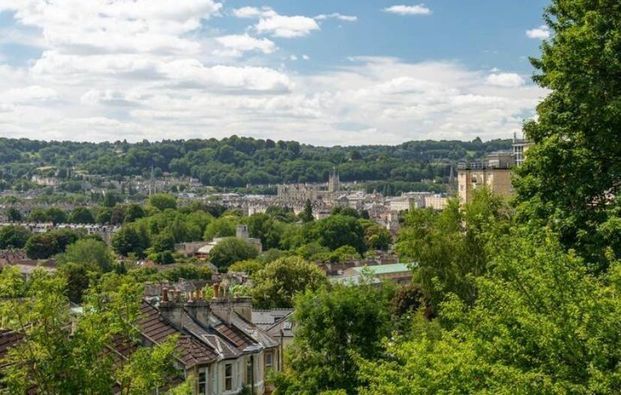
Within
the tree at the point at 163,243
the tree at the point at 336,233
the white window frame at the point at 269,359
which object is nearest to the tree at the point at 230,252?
the tree at the point at 336,233

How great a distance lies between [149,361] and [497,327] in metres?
5.04

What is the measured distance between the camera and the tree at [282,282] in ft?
199

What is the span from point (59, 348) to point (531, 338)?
6.55 m

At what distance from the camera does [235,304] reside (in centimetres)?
3331

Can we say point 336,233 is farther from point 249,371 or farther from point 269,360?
point 249,371

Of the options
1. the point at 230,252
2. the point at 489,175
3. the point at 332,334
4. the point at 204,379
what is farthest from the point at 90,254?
the point at 332,334

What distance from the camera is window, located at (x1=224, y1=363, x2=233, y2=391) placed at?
86.6ft

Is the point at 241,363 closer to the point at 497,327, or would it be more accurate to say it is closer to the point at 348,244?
the point at 497,327

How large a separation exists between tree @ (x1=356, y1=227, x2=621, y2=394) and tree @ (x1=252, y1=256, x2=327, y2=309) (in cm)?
4469

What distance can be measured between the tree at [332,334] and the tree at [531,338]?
917cm

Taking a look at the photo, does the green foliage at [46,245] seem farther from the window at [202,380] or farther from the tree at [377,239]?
the window at [202,380]

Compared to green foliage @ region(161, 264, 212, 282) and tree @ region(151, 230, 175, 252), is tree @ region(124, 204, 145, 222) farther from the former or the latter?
green foliage @ region(161, 264, 212, 282)

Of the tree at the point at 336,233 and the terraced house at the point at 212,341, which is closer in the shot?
the terraced house at the point at 212,341

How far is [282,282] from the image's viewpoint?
205 feet
